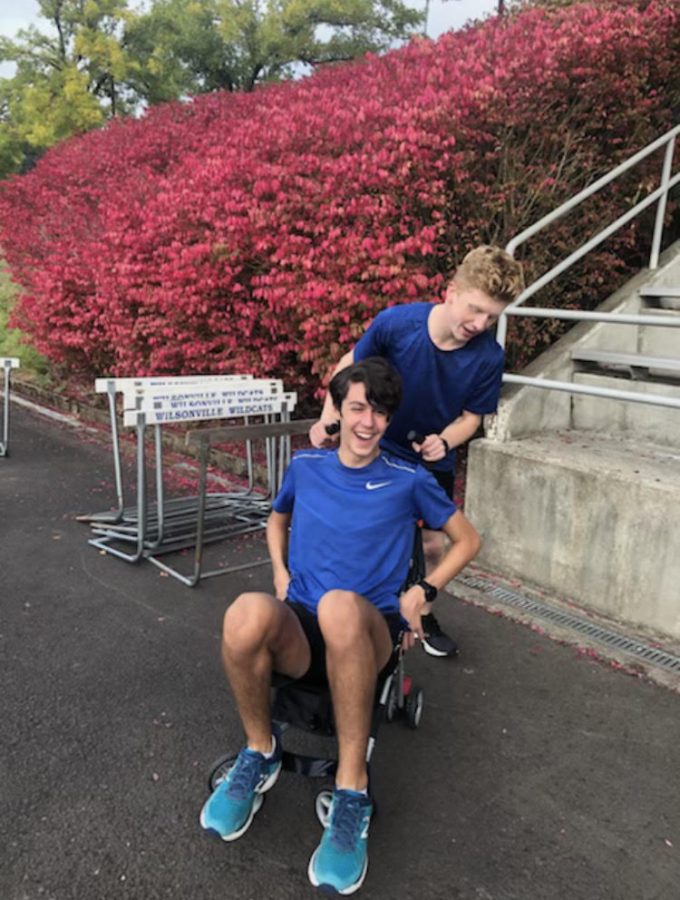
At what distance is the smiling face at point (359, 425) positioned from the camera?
228cm

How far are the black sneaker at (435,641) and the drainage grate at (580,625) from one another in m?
0.58

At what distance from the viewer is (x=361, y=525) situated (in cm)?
230

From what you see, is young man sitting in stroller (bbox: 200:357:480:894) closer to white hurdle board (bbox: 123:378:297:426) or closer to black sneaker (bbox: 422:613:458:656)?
black sneaker (bbox: 422:613:458:656)

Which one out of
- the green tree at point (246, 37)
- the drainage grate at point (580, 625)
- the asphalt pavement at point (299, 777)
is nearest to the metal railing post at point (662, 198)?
the drainage grate at point (580, 625)

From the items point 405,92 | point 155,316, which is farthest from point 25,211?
point 405,92

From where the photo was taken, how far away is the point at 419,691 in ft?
8.98

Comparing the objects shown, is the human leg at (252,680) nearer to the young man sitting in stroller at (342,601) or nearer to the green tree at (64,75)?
the young man sitting in stroller at (342,601)

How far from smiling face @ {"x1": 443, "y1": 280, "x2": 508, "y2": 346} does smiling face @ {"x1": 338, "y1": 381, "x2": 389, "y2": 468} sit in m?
0.52

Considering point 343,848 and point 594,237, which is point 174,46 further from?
point 343,848

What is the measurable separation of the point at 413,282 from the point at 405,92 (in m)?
1.72

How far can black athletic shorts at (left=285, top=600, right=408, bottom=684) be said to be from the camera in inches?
86.8

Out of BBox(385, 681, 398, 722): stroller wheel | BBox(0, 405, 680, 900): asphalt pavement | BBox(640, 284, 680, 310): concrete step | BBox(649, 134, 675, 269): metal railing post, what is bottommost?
BBox(0, 405, 680, 900): asphalt pavement

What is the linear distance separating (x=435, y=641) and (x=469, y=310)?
5.28 ft

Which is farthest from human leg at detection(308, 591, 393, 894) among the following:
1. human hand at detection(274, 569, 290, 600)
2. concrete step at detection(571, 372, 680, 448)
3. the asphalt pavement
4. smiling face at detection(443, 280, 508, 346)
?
concrete step at detection(571, 372, 680, 448)
